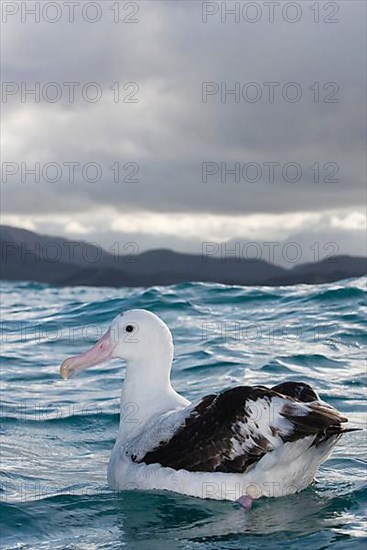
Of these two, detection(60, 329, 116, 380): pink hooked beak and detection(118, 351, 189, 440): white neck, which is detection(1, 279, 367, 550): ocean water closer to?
detection(118, 351, 189, 440): white neck

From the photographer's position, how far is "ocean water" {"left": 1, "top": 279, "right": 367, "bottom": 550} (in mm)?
7977

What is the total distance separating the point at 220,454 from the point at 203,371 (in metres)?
6.69

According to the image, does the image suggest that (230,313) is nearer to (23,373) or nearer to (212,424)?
(23,373)

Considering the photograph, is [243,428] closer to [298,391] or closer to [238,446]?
[238,446]

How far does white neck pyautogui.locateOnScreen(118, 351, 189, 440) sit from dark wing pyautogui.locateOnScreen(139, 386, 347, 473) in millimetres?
993

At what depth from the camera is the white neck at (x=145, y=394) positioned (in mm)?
9664

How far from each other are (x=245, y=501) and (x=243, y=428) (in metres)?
0.56

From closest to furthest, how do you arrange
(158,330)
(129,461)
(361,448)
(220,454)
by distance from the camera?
1. (220,454)
2. (129,461)
3. (158,330)
4. (361,448)

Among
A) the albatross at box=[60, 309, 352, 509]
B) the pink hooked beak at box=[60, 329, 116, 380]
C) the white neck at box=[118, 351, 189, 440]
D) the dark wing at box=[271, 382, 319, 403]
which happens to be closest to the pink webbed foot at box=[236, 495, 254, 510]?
the albatross at box=[60, 309, 352, 509]

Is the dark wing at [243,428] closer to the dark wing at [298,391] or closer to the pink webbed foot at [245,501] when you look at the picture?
the pink webbed foot at [245,501]

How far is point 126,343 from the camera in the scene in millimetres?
9875

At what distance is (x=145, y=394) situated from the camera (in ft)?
32.1

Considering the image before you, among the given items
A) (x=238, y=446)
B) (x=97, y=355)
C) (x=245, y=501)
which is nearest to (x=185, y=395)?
(x=97, y=355)

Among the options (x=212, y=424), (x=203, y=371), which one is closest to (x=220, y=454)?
(x=212, y=424)
